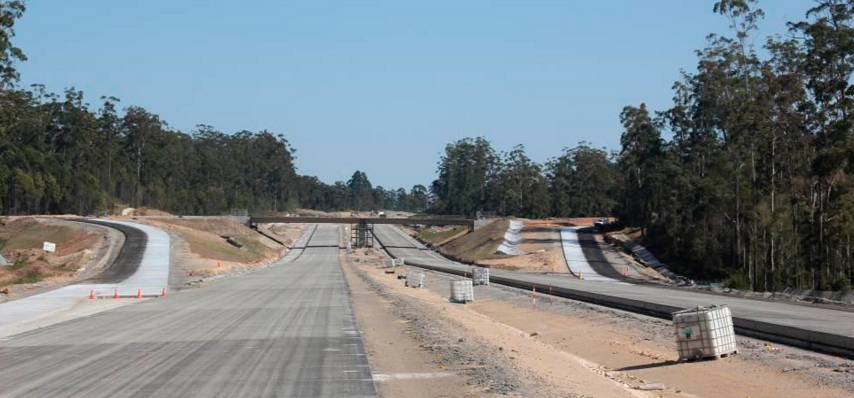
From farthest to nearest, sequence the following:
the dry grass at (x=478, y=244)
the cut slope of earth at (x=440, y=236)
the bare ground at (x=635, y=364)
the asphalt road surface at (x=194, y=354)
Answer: the cut slope of earth at (x=440, y=236) → the dry grass at (x=478, y=244) → the bare ground at (x=635, y=364) → the asphalt road surface at (x=194, y=354)

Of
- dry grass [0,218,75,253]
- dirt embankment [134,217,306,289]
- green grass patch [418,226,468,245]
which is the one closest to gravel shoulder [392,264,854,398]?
dirt embankment [134,217,306,289]

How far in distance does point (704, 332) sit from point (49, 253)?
7657 centimetres

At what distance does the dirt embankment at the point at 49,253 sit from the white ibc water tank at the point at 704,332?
3816 centimetres

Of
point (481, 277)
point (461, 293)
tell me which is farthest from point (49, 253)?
point (461, 293)

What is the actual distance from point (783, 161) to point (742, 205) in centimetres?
685

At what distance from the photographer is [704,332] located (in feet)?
63.5

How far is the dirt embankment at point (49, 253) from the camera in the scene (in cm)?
5909

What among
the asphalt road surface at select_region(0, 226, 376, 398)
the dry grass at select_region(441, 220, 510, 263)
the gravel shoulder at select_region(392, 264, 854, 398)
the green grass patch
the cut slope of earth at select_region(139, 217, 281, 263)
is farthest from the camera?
the green grass patch

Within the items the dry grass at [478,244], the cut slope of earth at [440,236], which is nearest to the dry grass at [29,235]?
the dry grass at [478,244]

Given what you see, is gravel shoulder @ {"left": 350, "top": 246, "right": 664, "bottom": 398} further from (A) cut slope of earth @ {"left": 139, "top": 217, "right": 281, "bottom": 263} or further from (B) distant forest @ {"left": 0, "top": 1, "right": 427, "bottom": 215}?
(B) distant forest @ {"left": 0, "top": 1, "right": 427, "bottom": 215}

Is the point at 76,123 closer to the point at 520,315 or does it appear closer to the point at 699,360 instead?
the point at 520,315

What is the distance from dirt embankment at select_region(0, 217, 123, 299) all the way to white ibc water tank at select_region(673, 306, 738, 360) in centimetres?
3816

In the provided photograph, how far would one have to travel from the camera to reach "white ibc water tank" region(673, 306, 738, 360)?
19.1 metres

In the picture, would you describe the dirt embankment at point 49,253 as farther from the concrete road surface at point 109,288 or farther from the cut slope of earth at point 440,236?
the cut slope of earth at point 440,236
